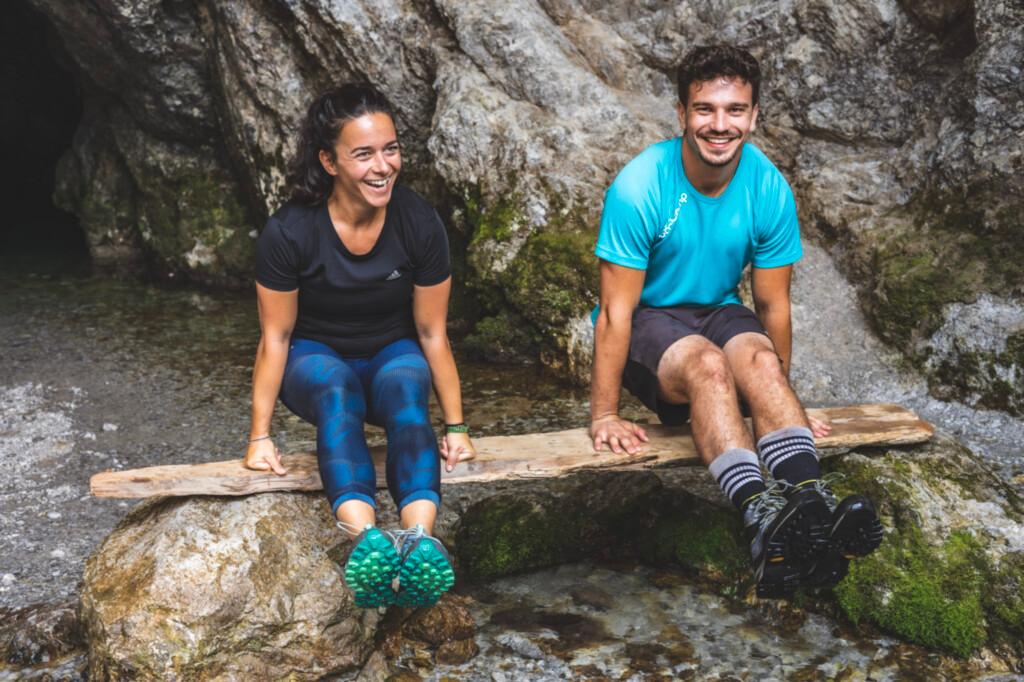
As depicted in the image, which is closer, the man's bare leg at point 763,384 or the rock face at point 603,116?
the man's bare leg at point 763,384

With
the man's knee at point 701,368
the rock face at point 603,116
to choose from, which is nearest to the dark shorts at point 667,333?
the man's knee at point 701,368

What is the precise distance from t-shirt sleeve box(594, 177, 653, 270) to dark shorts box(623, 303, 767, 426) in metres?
0.28

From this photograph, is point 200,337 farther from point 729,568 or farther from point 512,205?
point 729,568

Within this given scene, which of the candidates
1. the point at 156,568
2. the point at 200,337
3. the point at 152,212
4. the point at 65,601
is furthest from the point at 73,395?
the point at 152,212

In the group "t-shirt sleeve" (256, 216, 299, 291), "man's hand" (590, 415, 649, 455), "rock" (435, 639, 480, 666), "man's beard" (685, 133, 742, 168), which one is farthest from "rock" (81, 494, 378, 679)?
"man's beard" (685, 133, 742, 168)

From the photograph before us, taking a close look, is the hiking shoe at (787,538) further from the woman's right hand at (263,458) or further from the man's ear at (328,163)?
the man's ear at (328,163)

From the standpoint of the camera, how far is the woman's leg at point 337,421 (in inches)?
162

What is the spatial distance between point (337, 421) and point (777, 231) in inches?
83.2

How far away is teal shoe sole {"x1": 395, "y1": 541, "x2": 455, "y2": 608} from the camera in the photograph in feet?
12.2

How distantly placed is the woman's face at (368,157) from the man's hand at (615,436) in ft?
4.50

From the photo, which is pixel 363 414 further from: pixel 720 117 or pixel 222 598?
pixel 720 117

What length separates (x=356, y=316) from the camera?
4594 millimetres

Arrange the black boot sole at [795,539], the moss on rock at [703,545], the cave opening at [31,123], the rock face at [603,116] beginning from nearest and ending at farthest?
1. the black boot sole at [795,539]
2. the moss on rock at [703,545]
3. the rock face at [603,116]
4. the cave opening at [31,123]

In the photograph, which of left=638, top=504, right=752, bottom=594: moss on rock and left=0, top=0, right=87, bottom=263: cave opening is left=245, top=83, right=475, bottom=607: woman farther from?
left=0, top=0, right=87, bottom=263: cave opening
